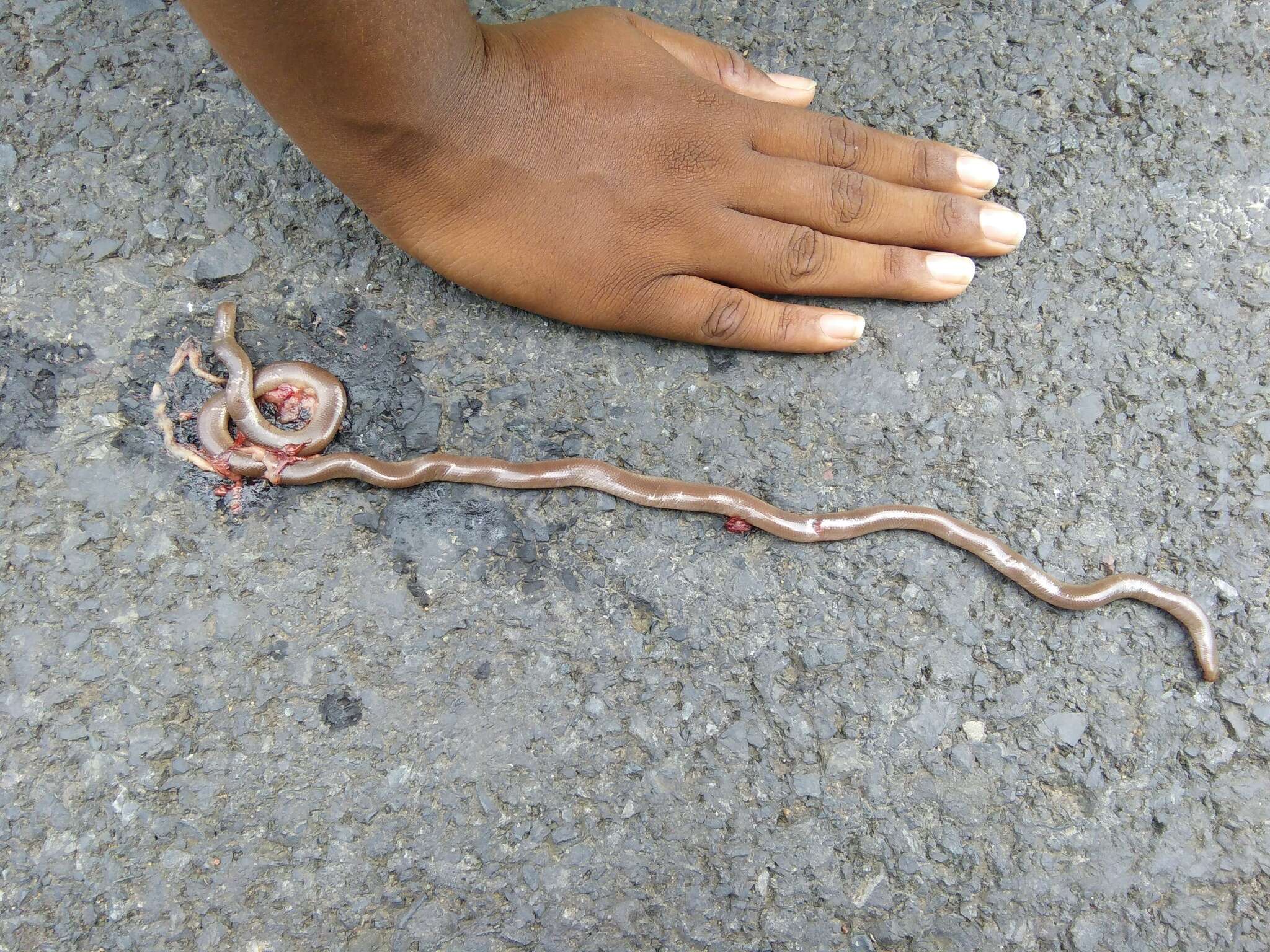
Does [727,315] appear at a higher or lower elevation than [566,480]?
higher

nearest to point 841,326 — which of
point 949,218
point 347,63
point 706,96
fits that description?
point 949,218

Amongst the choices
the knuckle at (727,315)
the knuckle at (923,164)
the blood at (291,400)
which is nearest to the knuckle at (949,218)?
the knuckle at (923,164)

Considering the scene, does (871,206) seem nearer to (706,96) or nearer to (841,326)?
(841,326)

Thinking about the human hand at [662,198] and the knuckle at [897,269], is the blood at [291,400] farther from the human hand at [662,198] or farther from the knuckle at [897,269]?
the knuckle at [897,269]

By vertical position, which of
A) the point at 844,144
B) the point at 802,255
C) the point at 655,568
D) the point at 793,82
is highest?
the point at 793,82

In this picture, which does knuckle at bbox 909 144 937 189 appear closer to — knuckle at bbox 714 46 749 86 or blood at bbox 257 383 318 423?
knuckle at bbox 714 46 749 86

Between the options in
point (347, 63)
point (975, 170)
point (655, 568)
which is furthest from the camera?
point (975, 170)

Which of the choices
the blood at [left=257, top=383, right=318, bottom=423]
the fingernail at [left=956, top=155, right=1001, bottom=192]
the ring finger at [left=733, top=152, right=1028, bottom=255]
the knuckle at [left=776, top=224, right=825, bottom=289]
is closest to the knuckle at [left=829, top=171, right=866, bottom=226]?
the ring finger at [left=733, top=152, right=1028, bottom=255]
